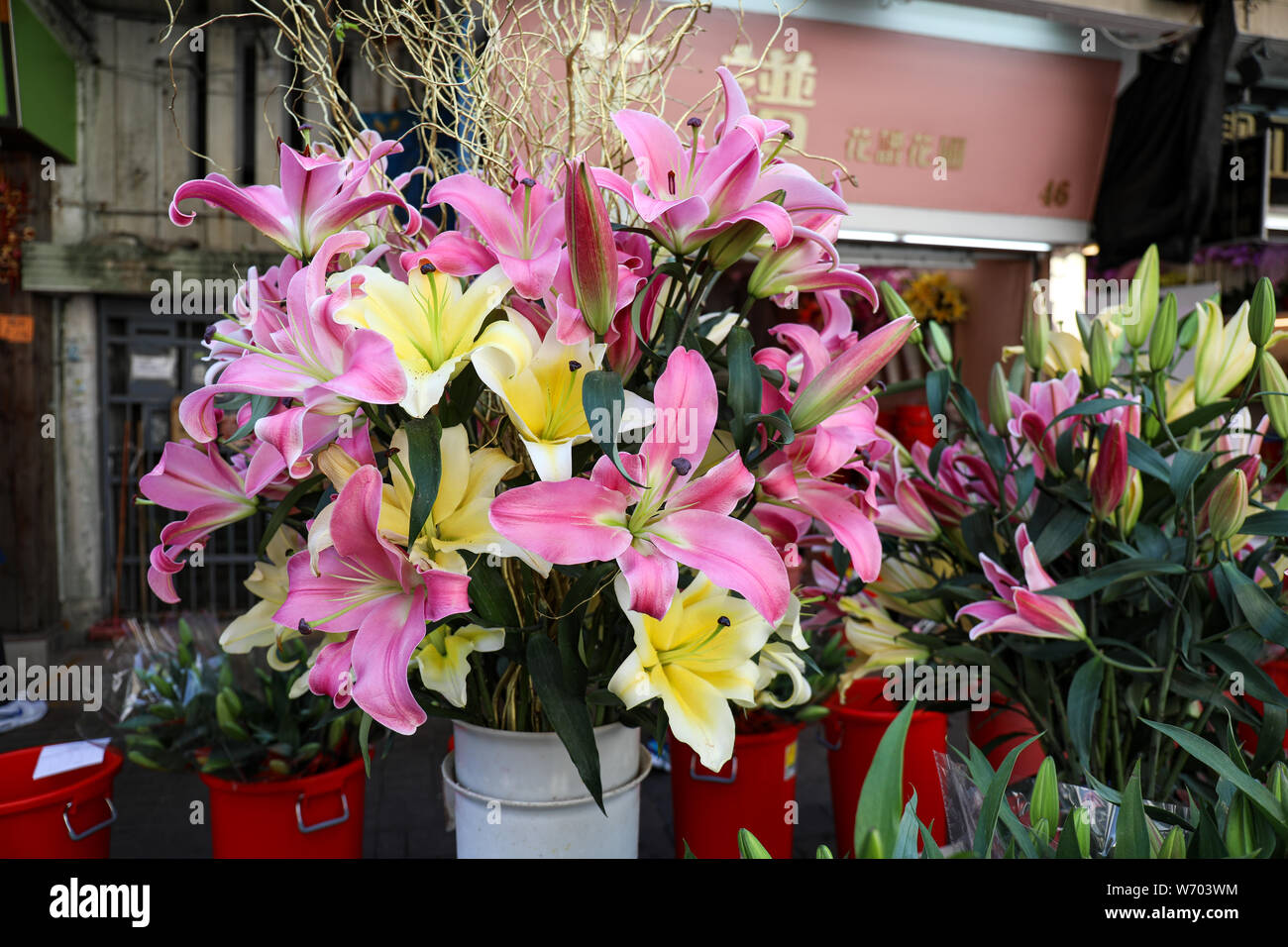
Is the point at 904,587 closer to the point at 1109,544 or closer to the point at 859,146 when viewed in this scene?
the point at 1109,544

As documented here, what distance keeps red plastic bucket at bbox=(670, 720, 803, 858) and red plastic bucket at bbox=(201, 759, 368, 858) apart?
530mm

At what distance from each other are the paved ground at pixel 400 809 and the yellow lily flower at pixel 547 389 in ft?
3.96

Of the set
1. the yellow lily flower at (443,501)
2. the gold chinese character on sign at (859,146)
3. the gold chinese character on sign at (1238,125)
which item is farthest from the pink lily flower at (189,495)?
the gold chinese character on sign at (1238,125)

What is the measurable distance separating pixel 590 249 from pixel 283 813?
40.7 inches

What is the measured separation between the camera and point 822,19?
9.39 ft

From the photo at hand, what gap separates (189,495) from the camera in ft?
2.32

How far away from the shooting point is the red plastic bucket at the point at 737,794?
1452 millimetres

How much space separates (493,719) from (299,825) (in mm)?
643

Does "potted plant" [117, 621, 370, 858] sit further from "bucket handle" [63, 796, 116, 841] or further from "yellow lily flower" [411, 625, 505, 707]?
"yellow lily flower" [411, 625, 505, 707]

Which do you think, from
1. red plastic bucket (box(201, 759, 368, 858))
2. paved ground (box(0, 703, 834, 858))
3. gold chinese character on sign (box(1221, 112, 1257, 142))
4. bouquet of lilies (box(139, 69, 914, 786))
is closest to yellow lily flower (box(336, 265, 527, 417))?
bouquet of lilies (box(139, 69, 914, 786))

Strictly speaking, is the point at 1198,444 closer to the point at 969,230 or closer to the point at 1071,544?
the point at 1071,544

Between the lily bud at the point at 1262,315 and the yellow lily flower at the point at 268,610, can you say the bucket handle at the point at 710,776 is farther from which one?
the lily bud at the point at 1262,315

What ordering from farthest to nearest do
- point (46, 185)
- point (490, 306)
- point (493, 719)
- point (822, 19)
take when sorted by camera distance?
point (46, 185)
point (822, 19)
point (493, 719)
point (490, 306)
